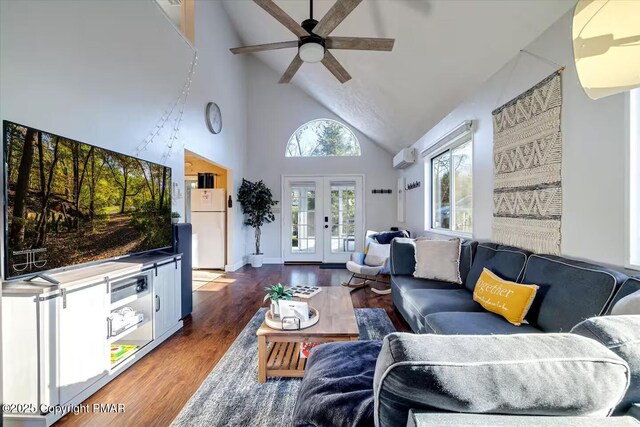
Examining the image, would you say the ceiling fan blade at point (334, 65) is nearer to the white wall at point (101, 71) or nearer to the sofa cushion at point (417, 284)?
the white wall at point (101, 71)

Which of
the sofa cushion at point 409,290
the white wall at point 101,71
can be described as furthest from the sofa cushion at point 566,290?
the white wall at point 101,71

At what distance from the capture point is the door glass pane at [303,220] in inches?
245

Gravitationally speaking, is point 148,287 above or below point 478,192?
below

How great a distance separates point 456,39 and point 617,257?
195 cm

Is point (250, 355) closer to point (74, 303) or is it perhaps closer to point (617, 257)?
point (74, 303)

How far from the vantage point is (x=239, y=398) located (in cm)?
171

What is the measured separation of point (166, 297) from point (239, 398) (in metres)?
1.28

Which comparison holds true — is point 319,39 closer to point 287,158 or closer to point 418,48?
point 418,48

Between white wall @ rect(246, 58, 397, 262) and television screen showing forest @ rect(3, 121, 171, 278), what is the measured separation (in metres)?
3.62

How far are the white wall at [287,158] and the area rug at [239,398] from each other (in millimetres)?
4121

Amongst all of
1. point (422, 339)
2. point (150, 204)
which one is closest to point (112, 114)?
point (150, 204)

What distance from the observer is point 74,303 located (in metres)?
1.64

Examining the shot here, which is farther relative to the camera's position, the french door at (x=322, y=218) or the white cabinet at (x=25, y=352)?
the french door at (x=322, y=218)

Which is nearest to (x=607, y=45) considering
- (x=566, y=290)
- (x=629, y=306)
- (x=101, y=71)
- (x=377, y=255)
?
(x=629, y=306)
